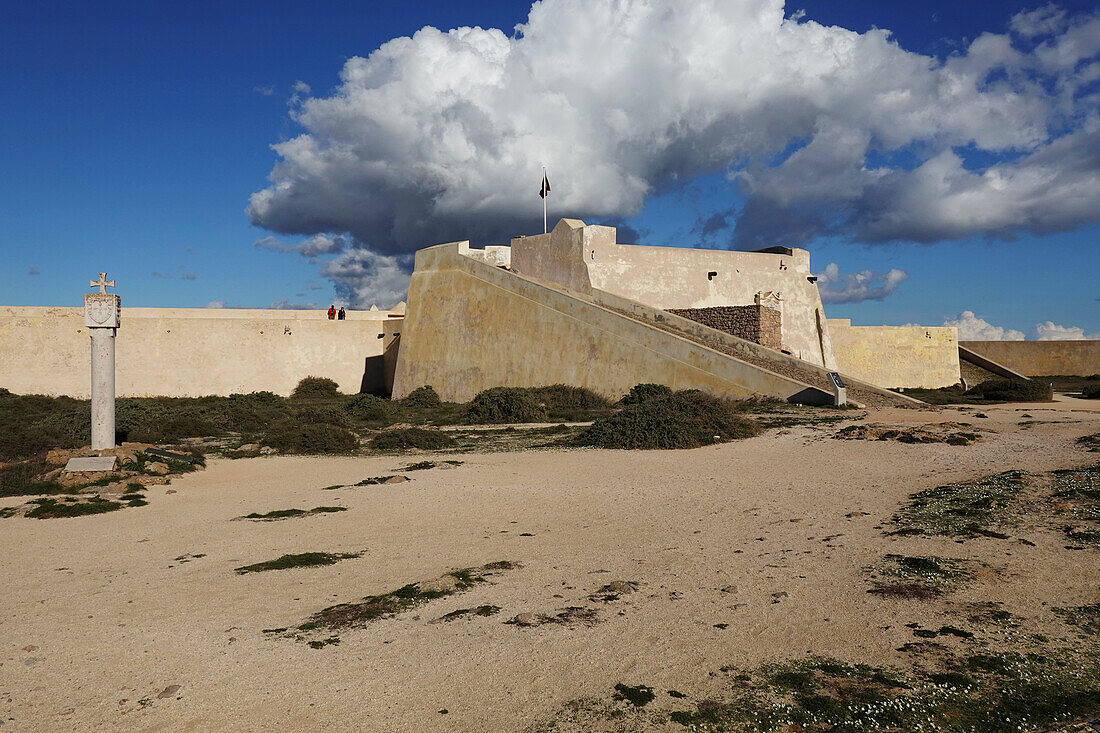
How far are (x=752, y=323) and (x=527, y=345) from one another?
6.80 m

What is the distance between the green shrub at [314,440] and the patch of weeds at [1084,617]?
1185cm

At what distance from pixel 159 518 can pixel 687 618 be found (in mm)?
6586

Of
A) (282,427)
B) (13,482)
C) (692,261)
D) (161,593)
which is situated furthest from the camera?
(692,261)

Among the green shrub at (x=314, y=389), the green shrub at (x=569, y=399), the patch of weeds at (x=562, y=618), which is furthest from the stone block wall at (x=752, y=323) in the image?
the patch of weeds at (x=562, y=618)

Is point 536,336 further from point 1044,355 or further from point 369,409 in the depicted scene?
point 1044,355

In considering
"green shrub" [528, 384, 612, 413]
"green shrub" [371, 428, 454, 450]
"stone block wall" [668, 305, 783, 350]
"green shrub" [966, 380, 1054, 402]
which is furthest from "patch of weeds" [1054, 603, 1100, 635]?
"green shrub" [966, 380, 1054, 402]

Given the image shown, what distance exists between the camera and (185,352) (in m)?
25.2

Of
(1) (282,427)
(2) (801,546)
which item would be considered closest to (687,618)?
(2) (801,546)

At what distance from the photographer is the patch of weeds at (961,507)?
5.84m

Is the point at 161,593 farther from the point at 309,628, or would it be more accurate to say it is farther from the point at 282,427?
the point at 282,427

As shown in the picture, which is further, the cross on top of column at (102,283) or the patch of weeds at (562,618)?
the cross on top of column at (102,283)

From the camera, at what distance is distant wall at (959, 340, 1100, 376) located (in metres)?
30.7

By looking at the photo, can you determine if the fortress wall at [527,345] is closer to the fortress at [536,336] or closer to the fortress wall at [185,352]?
the fortress at [536,336]

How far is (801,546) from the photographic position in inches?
224
